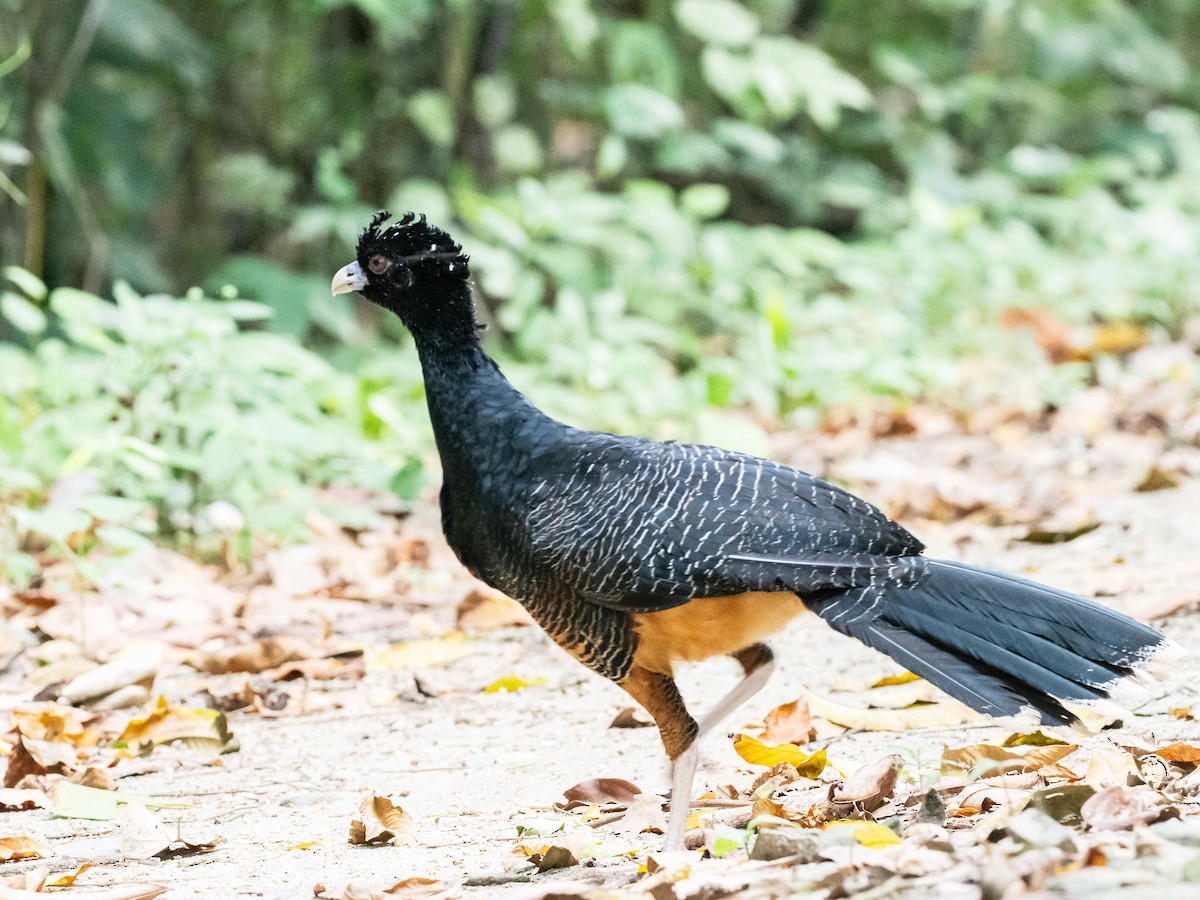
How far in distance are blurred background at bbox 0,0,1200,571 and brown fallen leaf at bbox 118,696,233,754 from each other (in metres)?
0.81

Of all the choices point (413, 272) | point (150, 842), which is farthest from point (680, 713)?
point (413, 272)

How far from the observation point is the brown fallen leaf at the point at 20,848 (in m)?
2.97

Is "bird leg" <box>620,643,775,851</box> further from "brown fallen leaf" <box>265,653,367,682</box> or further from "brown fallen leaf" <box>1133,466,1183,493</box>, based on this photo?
"brown fallen leaf" <box>1133,466,1183,493</box>

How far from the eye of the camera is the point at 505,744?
3.92 metres

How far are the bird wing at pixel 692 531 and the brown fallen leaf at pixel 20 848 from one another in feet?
4.13

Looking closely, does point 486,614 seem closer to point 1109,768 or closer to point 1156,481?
point 1109,768

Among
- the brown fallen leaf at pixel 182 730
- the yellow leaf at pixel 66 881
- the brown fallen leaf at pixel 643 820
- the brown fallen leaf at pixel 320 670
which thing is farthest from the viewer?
the brown fallen leaf at pixel 320 670

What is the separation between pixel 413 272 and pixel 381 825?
1459mm

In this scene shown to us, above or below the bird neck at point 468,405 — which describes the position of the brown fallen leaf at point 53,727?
below

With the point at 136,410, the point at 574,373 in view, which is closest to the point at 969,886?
the point at 136,410

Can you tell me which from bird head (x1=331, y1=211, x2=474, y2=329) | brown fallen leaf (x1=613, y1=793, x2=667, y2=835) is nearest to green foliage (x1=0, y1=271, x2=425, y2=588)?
bird head (x1=331, y1=211, x2=474, y2=329)

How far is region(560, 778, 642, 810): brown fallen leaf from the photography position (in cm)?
325

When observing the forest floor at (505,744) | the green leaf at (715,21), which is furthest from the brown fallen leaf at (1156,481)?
the green leaf at (715,21)

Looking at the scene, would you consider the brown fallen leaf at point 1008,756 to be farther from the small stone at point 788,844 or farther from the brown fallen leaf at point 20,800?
the brown fallen leaf at point 20,800
